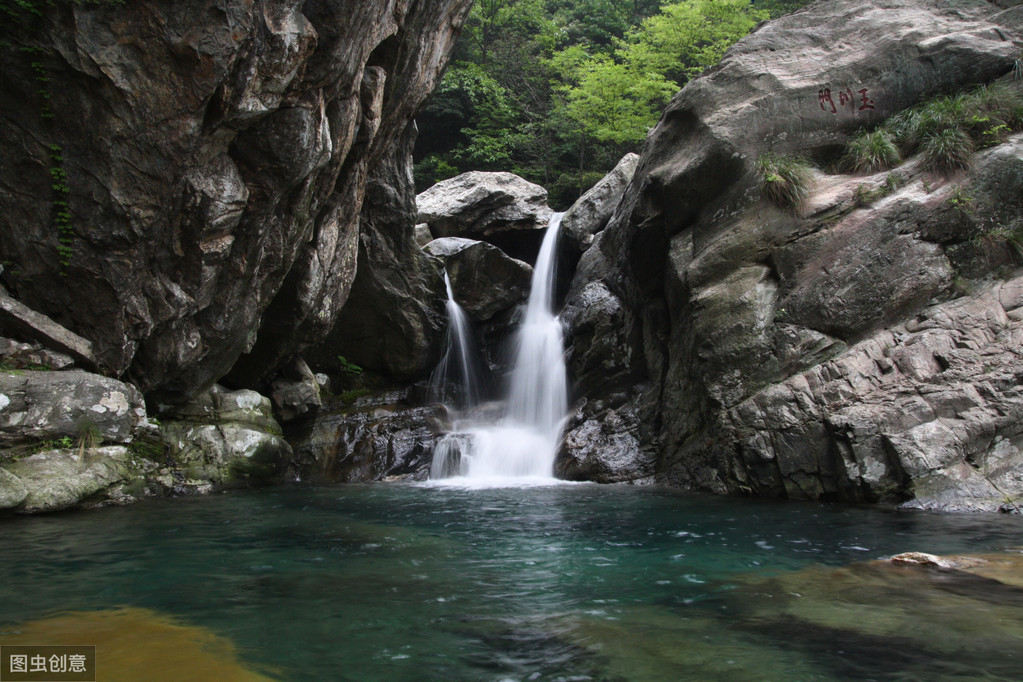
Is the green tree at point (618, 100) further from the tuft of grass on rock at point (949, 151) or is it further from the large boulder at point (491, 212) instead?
the tuft of grass on rock at point (949, 151)

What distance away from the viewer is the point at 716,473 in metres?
9.95

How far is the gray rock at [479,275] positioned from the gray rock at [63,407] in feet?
32.3

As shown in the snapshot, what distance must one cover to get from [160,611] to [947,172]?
1135 centimetres

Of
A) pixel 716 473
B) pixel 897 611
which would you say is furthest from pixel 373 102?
pixel 897 611

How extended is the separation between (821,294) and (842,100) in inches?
169

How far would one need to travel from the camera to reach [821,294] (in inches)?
380

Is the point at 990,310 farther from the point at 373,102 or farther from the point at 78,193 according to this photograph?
the point at 78,193

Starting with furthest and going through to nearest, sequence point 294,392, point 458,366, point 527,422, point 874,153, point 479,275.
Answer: point 479,275, point 458,366, point 527,422, point 294,392, point 874,153

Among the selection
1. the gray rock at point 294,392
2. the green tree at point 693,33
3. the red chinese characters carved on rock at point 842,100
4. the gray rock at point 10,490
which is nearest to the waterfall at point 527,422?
the gray rock at point 294,392

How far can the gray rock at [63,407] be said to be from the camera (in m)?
7.57

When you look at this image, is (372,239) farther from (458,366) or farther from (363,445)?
(363,445)

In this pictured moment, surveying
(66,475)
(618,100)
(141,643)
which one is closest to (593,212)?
(618,100)

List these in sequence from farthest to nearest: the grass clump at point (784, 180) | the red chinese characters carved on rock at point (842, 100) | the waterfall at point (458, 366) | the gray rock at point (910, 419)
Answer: the waterfall at point (458, 366) → the red chinese characters carved on rock at point (842, 100) → the grass clump at point (784, 180) → the gray rock at point (910, 419)

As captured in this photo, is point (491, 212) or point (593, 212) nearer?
point (593, 212)
